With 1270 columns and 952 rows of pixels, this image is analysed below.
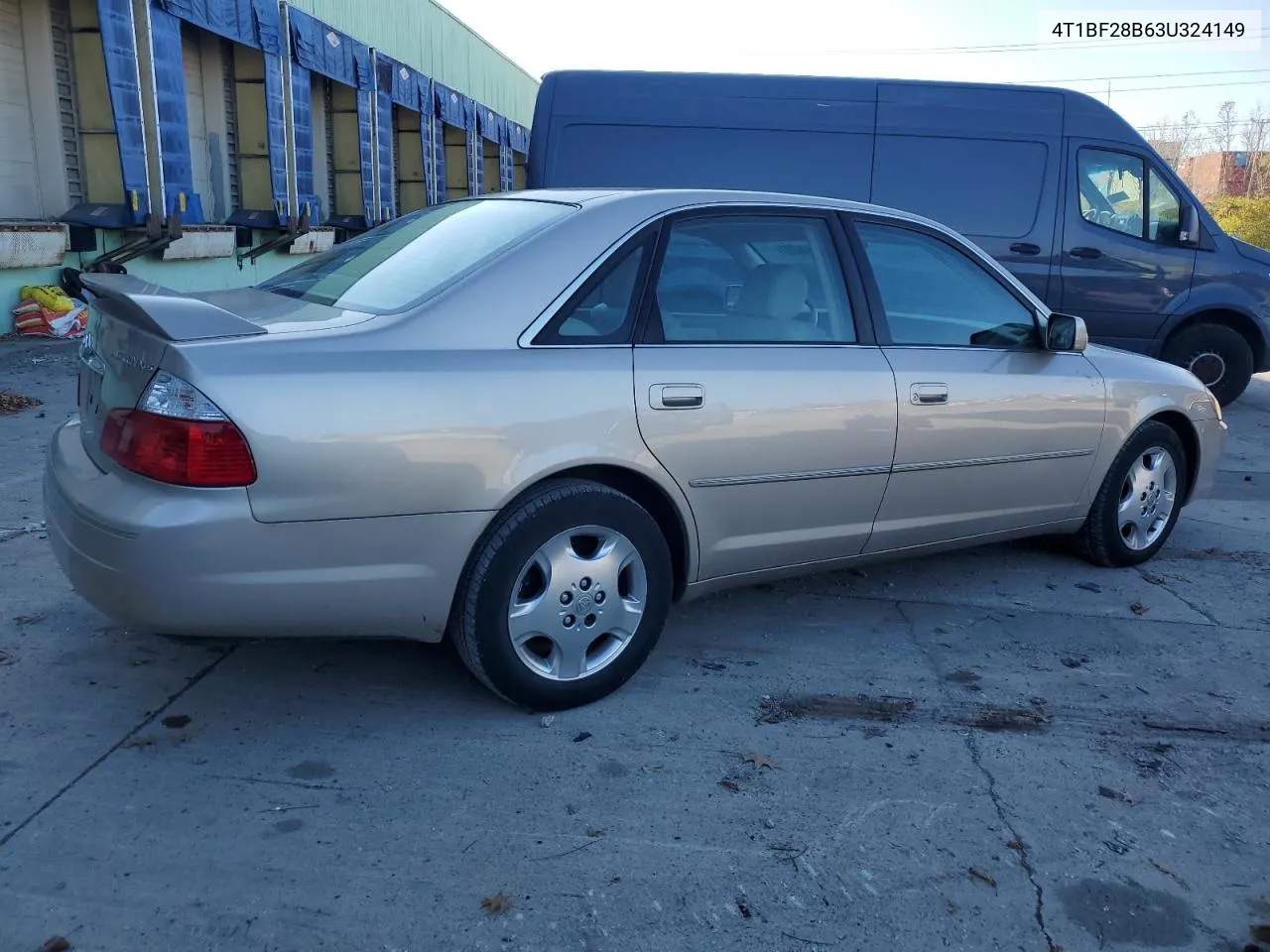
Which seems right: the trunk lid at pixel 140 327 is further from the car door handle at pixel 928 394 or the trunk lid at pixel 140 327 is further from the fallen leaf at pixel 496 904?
the car door handle at pixel 928 394

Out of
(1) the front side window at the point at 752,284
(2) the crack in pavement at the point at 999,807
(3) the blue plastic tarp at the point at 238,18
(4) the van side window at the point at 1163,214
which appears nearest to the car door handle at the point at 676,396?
(1) the front side window at the point at 752,284

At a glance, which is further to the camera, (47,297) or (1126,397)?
(47,297)

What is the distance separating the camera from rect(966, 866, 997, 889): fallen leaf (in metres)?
2.56

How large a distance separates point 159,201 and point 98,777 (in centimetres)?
1072

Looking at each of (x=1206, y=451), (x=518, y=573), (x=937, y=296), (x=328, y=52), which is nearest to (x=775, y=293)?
(x=937, y=296)

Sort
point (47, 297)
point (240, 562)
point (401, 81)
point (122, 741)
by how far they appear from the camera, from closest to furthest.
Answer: point (240, 562)
point (122, 741)
point (47, 297)
point (401, 81)

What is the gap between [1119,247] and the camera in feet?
28.7

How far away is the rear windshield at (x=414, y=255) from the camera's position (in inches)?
129

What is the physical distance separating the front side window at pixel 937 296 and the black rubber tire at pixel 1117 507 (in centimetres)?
83

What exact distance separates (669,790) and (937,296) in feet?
7.47

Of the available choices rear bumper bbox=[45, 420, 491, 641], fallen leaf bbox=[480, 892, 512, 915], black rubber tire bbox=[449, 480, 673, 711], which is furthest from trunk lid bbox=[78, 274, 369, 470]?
fallen leaf bbox=[480, 892, 512, 915]

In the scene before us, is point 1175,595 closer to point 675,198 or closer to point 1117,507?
point 1117,507

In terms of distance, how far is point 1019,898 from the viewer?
98.7 inches

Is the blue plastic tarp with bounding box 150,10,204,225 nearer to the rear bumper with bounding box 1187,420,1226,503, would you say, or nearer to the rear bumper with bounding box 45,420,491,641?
the rear bumper with bounding box 45,420,491,641
